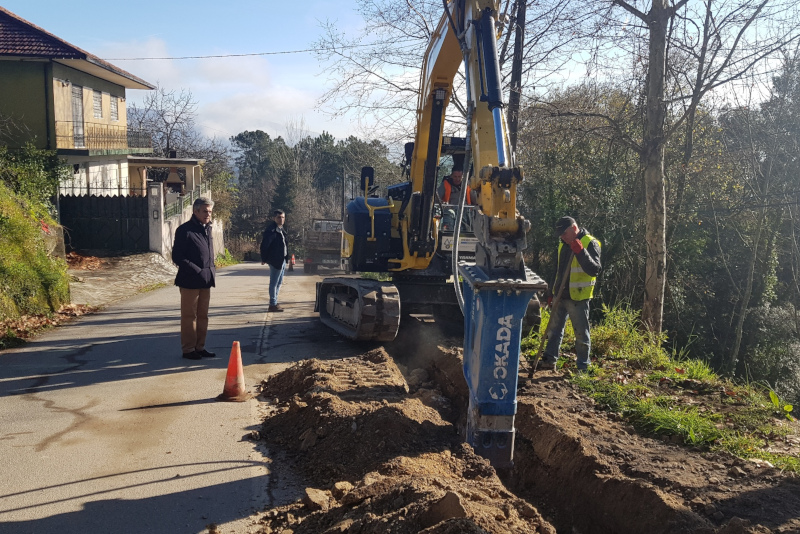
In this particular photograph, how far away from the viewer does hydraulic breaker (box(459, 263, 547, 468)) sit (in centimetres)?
486

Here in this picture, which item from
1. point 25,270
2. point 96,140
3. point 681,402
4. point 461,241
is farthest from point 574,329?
point 96,140

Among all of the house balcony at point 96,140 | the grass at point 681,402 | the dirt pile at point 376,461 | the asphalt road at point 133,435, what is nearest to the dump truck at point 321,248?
the house balcony at point 96,140

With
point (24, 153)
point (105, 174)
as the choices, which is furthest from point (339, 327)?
point (105, 174)

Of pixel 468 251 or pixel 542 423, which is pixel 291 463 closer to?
pixel 542 423

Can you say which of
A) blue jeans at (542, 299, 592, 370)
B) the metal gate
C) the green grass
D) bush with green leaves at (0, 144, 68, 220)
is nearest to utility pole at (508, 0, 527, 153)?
blue jeans at (542, 299, 592, 370)

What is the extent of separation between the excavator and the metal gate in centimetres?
1363

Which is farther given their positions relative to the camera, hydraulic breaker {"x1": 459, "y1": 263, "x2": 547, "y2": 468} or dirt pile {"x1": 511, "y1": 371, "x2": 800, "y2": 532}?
hydraulic breaker {"x1": 459, "y1": 263, "x2": 547, "y2": 468}

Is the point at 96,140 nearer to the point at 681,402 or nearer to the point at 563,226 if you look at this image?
the point at 563,226

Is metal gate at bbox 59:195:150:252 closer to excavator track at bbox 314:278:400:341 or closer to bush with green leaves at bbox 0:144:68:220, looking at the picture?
bush with green leaves at bbox 0:144:68:220

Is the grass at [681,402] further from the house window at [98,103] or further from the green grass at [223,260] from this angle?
the green grass at [223,260]

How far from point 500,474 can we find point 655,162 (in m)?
7.10

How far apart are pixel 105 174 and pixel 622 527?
27.3 meters

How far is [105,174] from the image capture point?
2730 centimetres

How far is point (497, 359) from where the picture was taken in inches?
193
